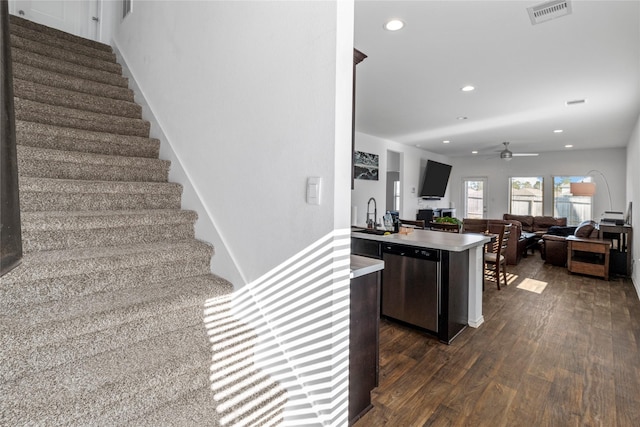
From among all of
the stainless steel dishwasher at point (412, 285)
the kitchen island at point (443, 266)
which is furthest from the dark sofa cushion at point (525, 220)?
the stainless steel dishwasher at point (412, 285)

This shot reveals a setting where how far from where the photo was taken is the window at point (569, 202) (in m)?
8.73

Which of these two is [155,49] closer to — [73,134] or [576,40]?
[73,134]

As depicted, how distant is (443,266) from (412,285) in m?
0.38

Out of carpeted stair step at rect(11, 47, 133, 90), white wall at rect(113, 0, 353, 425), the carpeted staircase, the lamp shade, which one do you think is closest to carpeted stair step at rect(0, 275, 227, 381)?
the carpeted staircase

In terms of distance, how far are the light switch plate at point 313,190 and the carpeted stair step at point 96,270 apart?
938 mm

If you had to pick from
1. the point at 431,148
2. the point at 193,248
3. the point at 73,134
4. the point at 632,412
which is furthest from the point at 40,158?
the point at 431,148

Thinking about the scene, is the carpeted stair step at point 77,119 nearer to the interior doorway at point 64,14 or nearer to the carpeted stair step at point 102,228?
the carpeted stair step at point 102,228

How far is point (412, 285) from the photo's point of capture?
3.11 metres

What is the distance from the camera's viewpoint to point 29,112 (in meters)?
2.31

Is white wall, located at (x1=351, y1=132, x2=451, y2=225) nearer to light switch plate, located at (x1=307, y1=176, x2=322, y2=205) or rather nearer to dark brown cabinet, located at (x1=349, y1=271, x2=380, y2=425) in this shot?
dark brown cabinet, located at (x1=349, y1=271, x2=380, y2=425)

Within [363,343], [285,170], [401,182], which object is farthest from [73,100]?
[401,182]

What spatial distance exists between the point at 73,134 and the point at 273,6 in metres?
1.73

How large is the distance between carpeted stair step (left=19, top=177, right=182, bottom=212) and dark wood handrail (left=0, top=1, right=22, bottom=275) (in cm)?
196

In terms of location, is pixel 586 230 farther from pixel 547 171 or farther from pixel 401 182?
pixel 547 171
